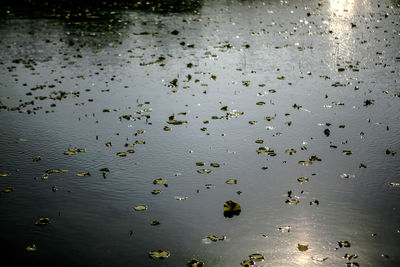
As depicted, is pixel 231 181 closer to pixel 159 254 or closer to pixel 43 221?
pixel 159 254

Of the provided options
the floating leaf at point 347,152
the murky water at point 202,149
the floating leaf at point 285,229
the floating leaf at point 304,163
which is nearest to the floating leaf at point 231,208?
the murky water at point 202,149

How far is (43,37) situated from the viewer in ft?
62.2

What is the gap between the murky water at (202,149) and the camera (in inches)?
206

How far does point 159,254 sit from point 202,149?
322cm

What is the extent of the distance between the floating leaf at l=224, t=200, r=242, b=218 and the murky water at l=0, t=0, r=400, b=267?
118 millimetres

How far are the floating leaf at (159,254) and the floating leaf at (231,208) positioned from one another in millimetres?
1174

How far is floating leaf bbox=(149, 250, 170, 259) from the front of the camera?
496cm

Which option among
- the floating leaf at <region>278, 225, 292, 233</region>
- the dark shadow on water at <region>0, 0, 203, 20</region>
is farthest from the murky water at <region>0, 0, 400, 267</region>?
the dark shadow on water at <region>0, 0, 203, 20</region>

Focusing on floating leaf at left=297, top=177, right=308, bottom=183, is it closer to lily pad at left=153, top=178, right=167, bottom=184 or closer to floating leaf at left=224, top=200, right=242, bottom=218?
floating leaf at left=224, top=200, right=242, bottom=218

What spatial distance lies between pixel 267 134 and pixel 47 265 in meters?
5.25

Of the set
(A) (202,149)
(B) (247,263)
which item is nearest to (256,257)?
(B) (247,263)

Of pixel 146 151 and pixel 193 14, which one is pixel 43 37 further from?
pixel 146 151

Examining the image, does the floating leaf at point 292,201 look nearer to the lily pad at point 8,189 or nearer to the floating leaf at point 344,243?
the floating leaf at point 344,243

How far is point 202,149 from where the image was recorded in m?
7.89
